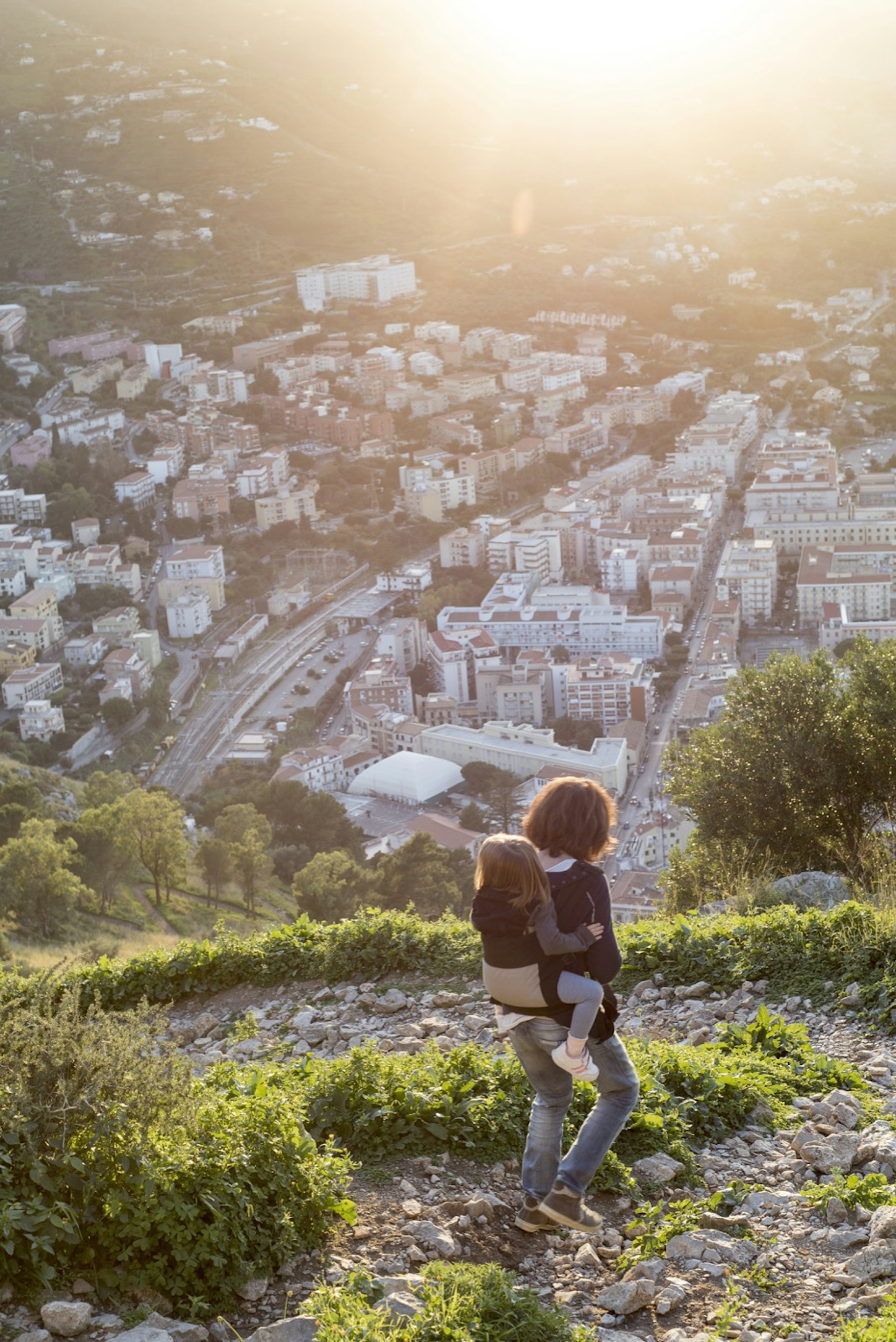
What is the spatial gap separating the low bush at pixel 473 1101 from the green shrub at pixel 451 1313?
38cm

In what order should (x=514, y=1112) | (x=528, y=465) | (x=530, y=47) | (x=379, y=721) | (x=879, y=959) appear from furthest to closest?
(x=530, y=47), (x=528, y=465), (x=379, y=721), (x=879, y=959), (x=514, y=1112)

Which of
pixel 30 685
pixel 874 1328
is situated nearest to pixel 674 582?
pixel 30 685

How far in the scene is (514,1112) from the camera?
219 centimetres

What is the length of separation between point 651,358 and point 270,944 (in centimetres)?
3707

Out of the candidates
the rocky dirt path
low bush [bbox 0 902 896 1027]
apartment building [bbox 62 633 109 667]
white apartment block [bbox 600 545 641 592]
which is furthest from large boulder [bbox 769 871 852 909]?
white apartment block [bbox 600 545 641 592]

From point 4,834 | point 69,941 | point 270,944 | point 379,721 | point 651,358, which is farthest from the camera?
point 651,358

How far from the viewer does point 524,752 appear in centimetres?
1645

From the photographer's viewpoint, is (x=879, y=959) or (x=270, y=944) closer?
(x=879, y=959)

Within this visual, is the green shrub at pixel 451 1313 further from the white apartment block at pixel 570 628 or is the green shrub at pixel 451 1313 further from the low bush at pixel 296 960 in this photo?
the white apartment block at pixel 570 628

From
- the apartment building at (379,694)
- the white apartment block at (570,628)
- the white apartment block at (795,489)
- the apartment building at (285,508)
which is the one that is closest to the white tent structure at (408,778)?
the apartment building at (379,694)

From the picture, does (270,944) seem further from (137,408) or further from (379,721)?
(137,408)

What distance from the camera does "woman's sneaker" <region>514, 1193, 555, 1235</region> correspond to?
1878 mm

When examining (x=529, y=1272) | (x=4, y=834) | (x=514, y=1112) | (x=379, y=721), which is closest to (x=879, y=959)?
(x=514, y=1112)

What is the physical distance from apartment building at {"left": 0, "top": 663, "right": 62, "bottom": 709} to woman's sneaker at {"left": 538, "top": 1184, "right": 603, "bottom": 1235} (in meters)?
18.4
